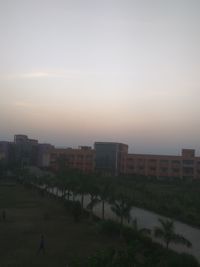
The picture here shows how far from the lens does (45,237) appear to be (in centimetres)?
2572

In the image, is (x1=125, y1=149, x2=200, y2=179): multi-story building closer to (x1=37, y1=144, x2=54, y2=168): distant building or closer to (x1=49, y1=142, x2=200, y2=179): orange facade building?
(x1=49, y1=142, x2=200, y2=179): orange facade building

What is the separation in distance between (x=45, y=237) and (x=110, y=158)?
6633 cm

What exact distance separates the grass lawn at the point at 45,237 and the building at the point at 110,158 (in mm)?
51069

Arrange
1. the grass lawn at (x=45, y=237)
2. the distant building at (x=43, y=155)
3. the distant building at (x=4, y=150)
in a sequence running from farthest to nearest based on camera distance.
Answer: the distant building at (x=4, y=150) → the distant building at (x=43, y=155) → the grass lawn at (x=45, y=237)

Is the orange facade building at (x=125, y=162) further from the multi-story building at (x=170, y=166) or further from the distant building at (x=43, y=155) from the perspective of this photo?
the distant building at (x=43, y=155)

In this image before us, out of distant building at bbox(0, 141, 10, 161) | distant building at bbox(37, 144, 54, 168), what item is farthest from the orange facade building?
distant building at bbox(0, 141, 10, 161)

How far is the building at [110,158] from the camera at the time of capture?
9081 cm

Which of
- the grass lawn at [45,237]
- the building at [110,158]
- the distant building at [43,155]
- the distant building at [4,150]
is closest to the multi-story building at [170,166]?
the building at [110,158]

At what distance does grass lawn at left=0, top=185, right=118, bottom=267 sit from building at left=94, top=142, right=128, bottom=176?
5107 cm

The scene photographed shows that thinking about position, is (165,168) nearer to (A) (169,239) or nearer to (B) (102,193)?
(B) (102,193)

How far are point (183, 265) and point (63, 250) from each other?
9446mm

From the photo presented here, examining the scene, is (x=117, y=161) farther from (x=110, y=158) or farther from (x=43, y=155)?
(x=43, y=155)

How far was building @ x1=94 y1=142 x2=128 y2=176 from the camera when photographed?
9081 cm

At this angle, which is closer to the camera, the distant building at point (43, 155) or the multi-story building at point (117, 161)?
the multi-story building at point (117, 161)
